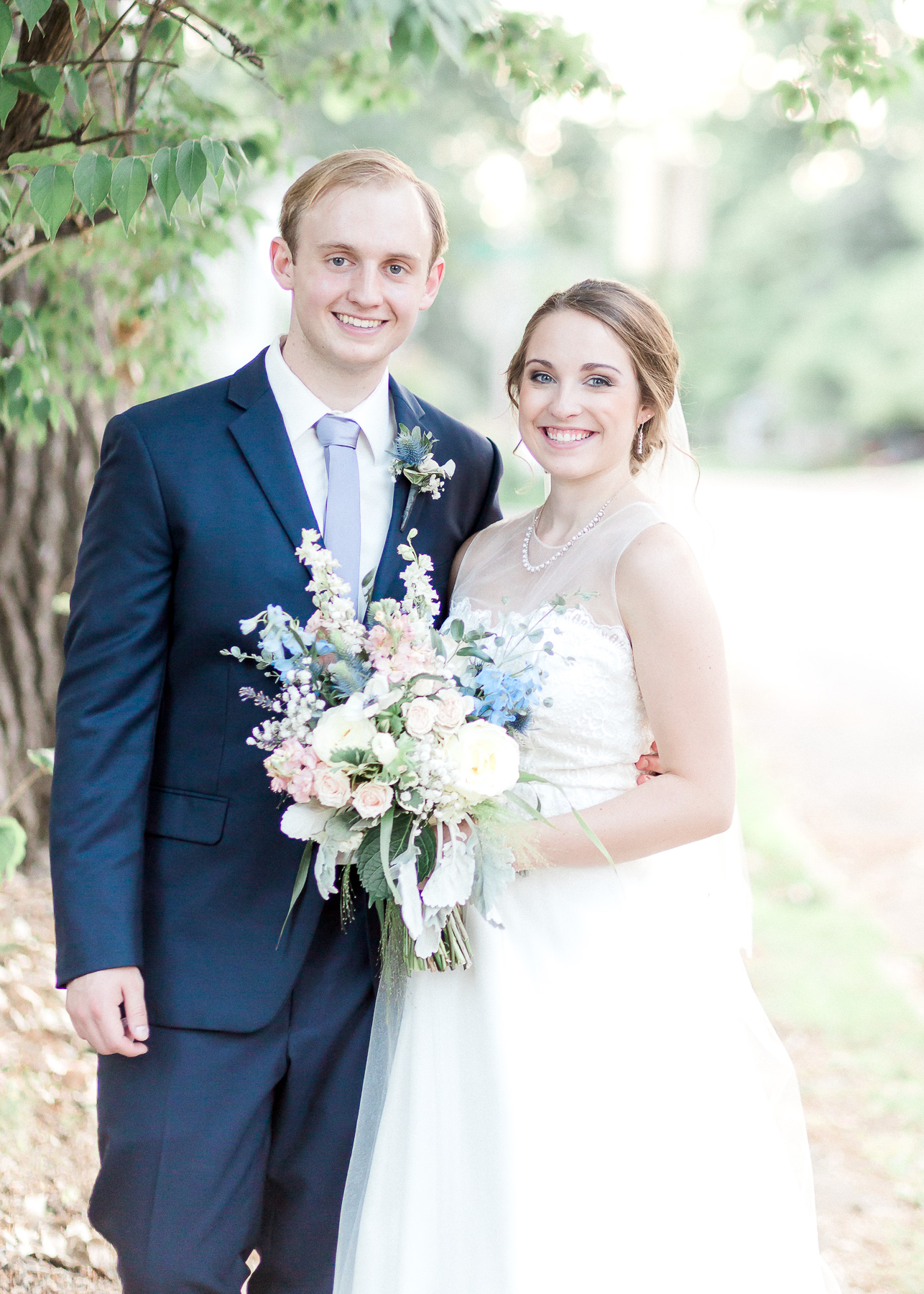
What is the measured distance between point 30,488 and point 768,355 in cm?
4556

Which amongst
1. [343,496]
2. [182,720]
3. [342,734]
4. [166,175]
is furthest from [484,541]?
[166,175]

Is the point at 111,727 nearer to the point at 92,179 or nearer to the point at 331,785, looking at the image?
the point at 331,785

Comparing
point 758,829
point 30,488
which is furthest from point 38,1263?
point 758,829

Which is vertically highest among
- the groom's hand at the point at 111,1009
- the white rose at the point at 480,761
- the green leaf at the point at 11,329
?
the green leaf at the point at 11,329

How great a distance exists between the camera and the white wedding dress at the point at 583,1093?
2311mm

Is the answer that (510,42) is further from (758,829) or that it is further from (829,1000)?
(758,829)

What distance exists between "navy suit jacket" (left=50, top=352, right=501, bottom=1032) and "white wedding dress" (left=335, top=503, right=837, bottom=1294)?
1.27ft

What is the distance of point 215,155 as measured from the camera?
2.18 m

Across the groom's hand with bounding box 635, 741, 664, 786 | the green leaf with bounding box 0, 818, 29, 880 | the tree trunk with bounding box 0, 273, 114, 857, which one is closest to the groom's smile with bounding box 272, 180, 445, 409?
the groom's hand with bounding box 635, 741, 664, 786

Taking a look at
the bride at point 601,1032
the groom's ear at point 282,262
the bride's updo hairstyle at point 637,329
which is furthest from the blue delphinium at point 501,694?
the groom's ear at point 282,262

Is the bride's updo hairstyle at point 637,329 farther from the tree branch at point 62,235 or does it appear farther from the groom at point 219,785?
the tree branch at point 62,235

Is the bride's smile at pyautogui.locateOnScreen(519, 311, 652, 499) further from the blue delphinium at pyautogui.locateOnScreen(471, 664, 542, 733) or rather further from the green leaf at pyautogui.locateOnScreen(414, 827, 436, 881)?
the green leaf at pyautogui.locateOnScreen(414, 827, 436, 881)

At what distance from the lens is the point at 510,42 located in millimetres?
3779

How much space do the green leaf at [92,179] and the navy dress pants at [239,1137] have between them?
1.49 m
